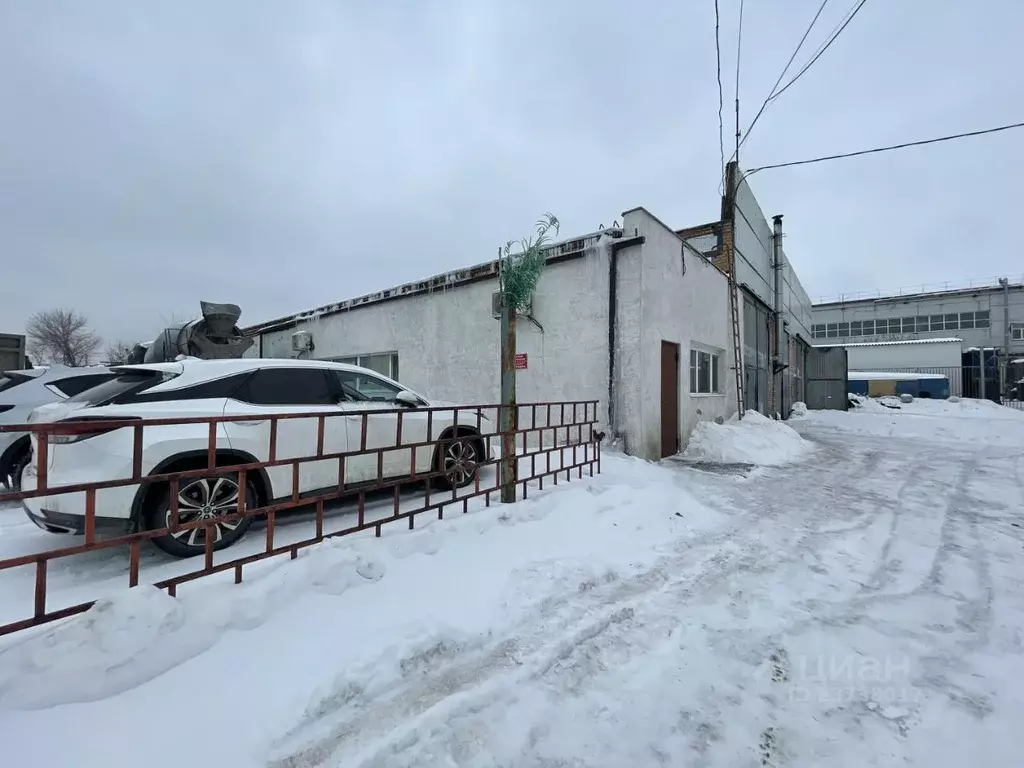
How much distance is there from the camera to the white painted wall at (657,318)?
7.53 meters

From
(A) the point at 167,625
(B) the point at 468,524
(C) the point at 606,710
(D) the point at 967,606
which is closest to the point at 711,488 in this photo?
(D) the point at 967,606

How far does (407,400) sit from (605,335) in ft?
14.1

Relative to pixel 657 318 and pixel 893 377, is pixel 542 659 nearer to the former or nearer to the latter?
pixel 657 318

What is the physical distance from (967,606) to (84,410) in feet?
20.0

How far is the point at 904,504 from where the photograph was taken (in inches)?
213

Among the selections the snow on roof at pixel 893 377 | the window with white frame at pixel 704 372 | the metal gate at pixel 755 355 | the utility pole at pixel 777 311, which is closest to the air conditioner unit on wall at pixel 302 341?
the window with white frame at pixel 704 372

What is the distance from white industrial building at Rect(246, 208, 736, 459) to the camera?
301 inches

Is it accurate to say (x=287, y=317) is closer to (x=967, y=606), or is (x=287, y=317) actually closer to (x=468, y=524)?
(x=468, y=524)

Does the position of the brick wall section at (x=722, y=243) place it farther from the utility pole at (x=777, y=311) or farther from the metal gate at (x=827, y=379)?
the metal gate at (x=827, y=379)

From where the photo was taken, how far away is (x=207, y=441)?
3408 millimetres

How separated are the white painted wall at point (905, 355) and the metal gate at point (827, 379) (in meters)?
11.7

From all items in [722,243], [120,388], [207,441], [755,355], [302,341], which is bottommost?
[207,441]

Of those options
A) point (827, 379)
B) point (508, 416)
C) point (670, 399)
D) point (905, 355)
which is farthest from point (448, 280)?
point (905, 355)

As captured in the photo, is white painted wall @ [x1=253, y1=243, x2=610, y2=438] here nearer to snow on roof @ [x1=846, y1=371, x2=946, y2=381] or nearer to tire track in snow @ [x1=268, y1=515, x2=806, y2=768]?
tire track in snow @ [x1=268, y1=515, x2=806, y2=768]
